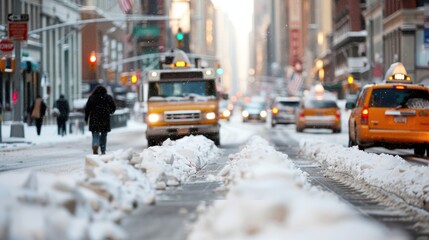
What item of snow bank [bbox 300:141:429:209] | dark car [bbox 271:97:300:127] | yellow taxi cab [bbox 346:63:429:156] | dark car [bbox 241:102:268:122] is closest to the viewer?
snow bank [bbox 300:141:429:209]

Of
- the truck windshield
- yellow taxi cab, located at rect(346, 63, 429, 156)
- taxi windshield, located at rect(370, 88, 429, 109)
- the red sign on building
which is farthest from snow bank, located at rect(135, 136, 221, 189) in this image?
the red sign on building

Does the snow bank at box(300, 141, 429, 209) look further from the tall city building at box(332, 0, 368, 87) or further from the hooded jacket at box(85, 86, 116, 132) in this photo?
the tall city building at box(332, 0, 368, 87)

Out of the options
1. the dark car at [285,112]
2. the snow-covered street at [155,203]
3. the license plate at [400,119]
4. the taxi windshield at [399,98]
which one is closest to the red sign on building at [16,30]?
the taxi windshield at [399,98]

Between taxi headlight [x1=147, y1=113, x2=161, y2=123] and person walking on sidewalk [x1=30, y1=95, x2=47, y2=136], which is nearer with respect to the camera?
taxi headlight [x1=147, y1=113, x2=161, y2=123]

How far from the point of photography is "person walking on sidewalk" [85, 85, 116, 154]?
2325cm

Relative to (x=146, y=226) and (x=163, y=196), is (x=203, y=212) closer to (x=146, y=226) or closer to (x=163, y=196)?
(x=146, y=226)

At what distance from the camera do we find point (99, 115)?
76.5ft

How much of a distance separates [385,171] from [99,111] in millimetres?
9129

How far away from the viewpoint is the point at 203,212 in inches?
422

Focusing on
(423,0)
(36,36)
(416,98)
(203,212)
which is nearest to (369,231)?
(203,212)

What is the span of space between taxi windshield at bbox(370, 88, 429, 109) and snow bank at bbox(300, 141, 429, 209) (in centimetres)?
193

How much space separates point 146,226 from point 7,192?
1.48m

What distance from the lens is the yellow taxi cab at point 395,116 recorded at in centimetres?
2455

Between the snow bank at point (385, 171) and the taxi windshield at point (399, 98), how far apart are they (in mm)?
1926
